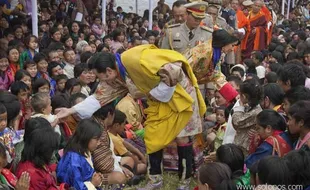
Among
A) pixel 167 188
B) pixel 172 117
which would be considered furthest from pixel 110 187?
pixel 172 117

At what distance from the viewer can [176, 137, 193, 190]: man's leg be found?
4.30 meters

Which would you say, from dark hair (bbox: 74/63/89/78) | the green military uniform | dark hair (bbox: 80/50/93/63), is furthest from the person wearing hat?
dark hair (bbox: 80/50/93/63)

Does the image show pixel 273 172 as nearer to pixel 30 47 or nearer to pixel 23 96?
pixel 23 96

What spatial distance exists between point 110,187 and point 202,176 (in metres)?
1.41

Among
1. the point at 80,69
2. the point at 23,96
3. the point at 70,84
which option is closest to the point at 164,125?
the point at 23,96

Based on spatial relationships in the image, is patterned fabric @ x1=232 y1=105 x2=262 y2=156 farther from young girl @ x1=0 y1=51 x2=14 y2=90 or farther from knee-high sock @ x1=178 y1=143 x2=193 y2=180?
young girl @ x1=0 y1=51 x2=14 y2=90

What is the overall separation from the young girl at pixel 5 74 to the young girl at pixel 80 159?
2905 millimetres

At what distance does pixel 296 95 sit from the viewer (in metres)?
4.13

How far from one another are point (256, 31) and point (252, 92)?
609cm

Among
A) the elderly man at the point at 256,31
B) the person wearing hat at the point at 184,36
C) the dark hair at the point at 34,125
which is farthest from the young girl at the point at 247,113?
the elderly man at the point at 256,31

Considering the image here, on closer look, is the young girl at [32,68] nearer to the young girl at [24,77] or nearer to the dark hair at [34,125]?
the young girl at [24,77]

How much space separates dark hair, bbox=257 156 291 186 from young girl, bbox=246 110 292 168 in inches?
21.6

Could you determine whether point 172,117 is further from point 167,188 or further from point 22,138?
point 22,138

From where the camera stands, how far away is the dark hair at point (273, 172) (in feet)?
10.0
